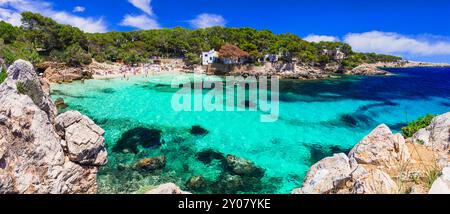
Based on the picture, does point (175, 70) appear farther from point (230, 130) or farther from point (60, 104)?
point (230, 130)

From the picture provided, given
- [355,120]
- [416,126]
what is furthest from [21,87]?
[355,120]

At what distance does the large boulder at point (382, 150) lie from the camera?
9586mm

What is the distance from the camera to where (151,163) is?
14.8 metres

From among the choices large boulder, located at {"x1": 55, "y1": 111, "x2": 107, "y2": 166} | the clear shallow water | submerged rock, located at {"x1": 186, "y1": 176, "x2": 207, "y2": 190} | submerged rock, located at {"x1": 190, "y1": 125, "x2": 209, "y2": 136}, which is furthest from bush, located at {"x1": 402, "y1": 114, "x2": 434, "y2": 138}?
large boulder, located at {"x1": 55, "y1": 111, "x2": 107, "y2": 166}

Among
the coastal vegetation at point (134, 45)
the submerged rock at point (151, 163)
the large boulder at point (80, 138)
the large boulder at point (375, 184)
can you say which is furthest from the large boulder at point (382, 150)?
the coastal vegetation at point (134, 45)

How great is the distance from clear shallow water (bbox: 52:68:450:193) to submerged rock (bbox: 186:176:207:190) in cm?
27

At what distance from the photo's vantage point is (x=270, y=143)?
19.5 meters

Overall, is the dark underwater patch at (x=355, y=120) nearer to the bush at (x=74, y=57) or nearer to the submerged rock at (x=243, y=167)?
the submerged rock at (x=243, y=167)

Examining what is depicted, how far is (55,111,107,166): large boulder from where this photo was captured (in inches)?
472

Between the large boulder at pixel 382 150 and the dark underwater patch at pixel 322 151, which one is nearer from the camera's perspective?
the large boulder at pixel 382 150
